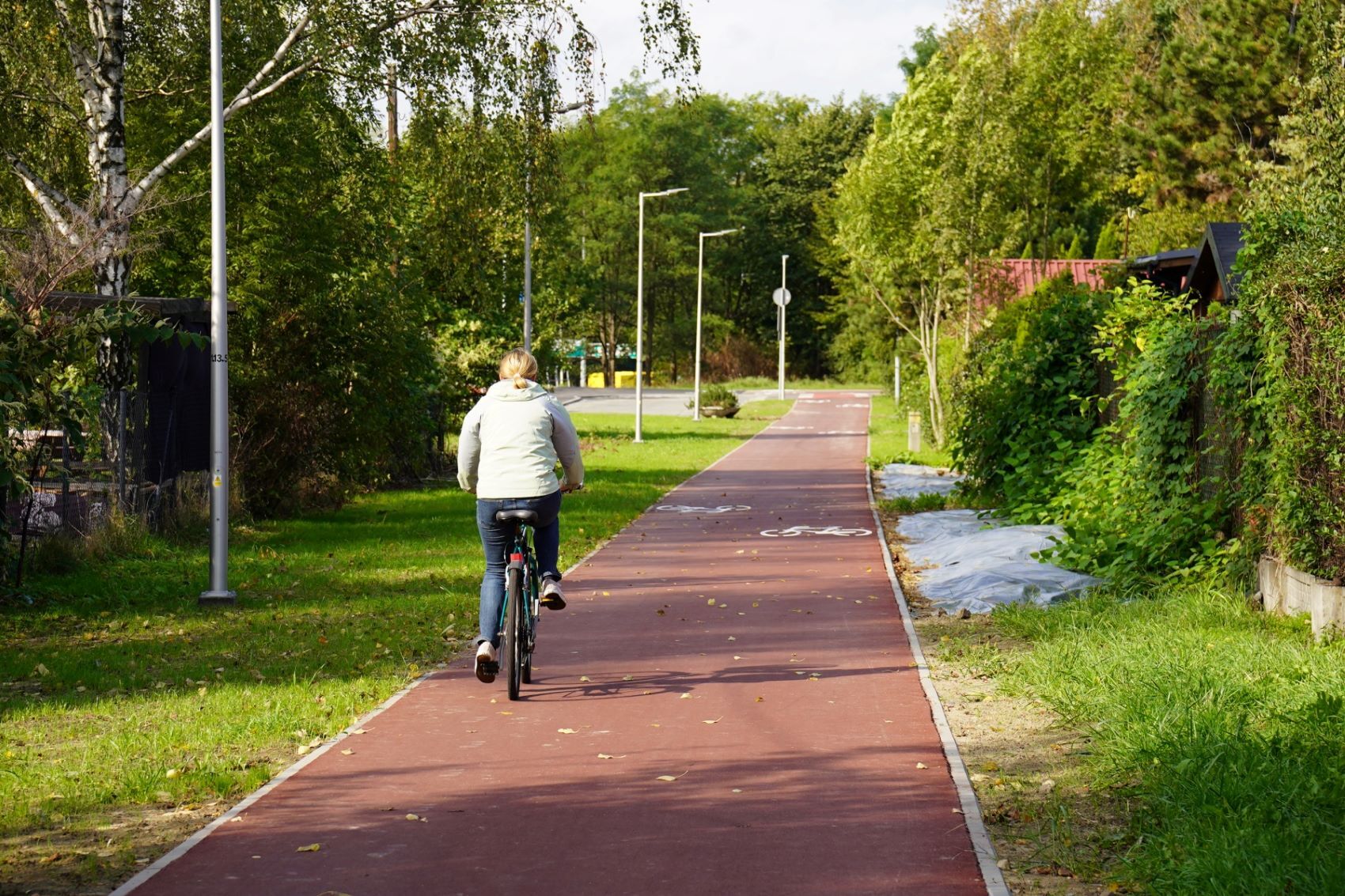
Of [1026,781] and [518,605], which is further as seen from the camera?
[518,605]

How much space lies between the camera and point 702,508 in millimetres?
22484

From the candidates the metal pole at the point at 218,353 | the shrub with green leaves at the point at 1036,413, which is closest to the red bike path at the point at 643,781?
the metal pole at the point at 218,353

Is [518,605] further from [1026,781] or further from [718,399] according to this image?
[718,399]

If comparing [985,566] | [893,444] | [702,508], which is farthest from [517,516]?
[893,444]

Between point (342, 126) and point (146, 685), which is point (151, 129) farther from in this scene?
point (146, 685)

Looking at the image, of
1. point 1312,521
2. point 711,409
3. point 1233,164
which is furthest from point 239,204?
point 711,409

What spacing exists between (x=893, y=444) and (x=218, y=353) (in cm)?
2894

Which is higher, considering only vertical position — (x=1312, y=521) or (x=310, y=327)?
(x=310, y=327)

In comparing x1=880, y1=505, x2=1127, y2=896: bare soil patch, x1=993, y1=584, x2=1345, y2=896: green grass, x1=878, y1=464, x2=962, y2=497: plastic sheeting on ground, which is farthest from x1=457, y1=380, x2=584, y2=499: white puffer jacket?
x1=878, y1=464, x2=962, y2=497: plastic sheeting on ground

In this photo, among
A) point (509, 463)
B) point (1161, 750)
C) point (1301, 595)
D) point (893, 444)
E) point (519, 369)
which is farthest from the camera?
point (893, 444)

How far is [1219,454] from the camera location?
39.3 ft

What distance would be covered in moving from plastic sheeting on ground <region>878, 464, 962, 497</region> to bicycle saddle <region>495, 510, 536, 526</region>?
14374 millimetres

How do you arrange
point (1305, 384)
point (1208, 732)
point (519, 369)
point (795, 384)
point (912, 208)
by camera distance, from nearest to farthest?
point (1208, 732)
point (519, 369)
point (1305, 384)
point (912, 208)
point (795, 384)

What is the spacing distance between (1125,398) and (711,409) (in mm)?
42033
